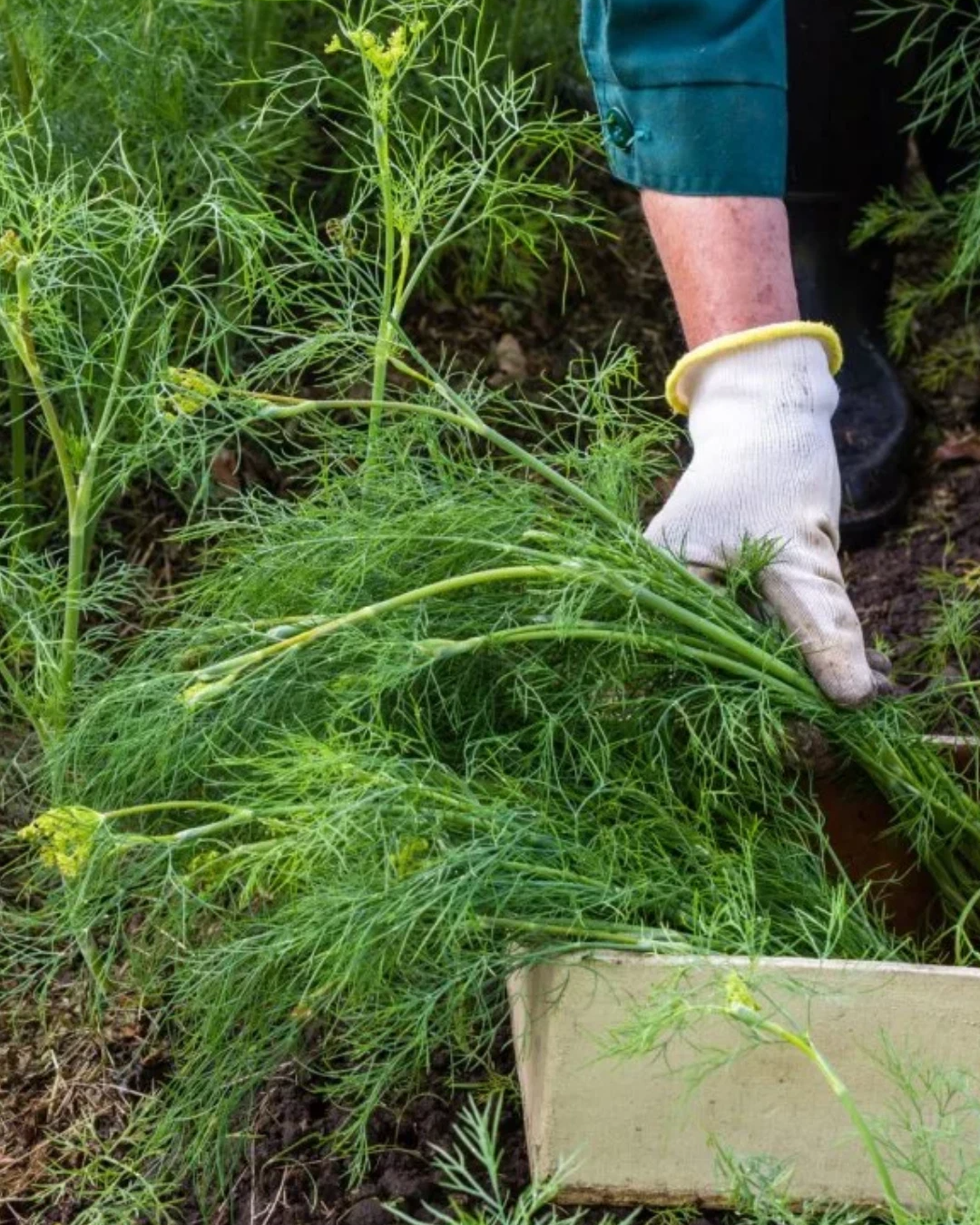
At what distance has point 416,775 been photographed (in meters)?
1.52

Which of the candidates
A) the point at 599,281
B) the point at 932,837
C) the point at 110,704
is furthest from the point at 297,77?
the point at 932,837

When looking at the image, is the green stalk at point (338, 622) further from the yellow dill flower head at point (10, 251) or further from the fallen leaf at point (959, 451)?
the fallen leaf at point (959, 451)

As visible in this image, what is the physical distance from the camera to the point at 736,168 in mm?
1851

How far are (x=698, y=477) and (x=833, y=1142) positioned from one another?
0.64 meters

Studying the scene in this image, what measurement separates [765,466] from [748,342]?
122 millimetres

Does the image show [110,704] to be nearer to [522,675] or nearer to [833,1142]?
[522,675]

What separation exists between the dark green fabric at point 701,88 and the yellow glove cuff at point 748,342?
0.16 m

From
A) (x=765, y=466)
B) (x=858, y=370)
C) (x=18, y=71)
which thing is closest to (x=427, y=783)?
(x=765, y=466)

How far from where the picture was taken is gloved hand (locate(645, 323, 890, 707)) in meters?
1.77

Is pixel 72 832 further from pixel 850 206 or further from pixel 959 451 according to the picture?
pixel 850 206

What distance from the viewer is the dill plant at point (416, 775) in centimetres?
146

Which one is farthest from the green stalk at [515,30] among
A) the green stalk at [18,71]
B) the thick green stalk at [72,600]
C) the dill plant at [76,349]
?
the thick green stalk at [72,600]

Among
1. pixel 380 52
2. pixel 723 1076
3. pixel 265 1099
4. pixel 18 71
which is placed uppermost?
pixel 380 52

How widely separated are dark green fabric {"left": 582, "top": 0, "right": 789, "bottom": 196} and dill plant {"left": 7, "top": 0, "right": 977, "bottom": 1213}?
191mm
